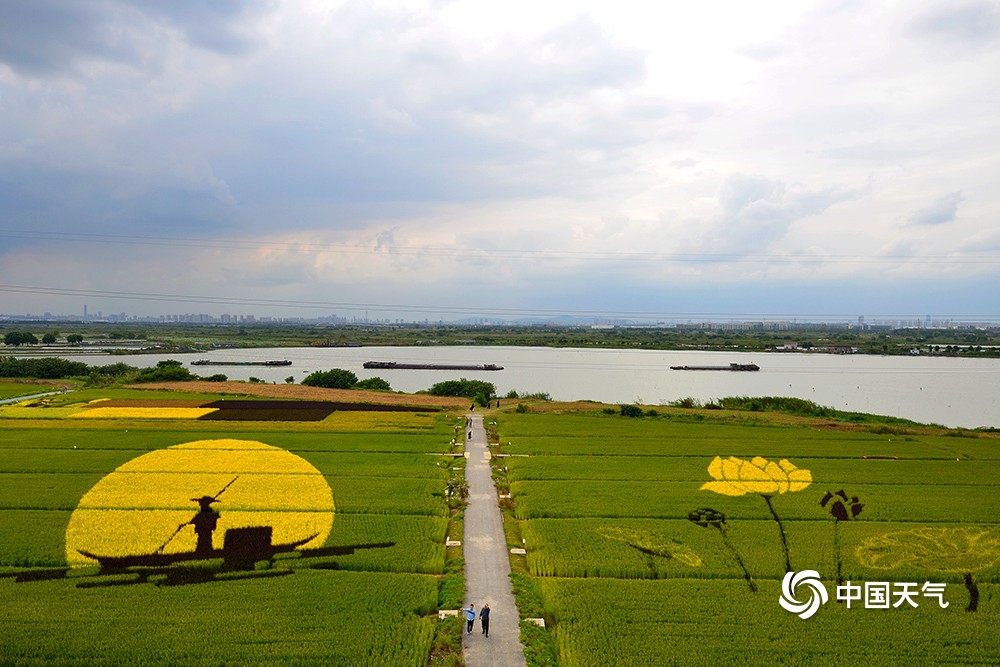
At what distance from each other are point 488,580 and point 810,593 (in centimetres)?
909

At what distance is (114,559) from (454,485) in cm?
1324

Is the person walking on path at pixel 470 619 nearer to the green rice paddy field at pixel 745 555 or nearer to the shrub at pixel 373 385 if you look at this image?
the green rice paddy field at pixel 745 555

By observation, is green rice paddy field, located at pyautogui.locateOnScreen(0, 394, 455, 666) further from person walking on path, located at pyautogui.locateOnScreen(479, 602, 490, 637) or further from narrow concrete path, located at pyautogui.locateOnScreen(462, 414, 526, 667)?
person walking on path, located at pyautogui.locateOnScreen(479, 602, 490, 637)

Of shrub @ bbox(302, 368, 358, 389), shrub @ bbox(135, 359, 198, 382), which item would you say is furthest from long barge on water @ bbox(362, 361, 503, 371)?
shrub @ bbox(135, 359, 198, 382)

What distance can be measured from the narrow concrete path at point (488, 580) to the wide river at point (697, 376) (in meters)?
39.6

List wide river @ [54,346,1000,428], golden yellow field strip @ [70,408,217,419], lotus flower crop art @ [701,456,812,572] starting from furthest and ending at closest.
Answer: wide river @ [54,346,1000,428] → golden yellow field strip @ [70,408,217,419] → lotus flower crop art @ [701,456,812,572]

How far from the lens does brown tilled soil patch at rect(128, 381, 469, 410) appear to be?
180 ft

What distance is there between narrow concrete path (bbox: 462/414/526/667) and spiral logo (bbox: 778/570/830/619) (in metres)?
7.44

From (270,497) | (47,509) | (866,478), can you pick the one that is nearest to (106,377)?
(47,509)

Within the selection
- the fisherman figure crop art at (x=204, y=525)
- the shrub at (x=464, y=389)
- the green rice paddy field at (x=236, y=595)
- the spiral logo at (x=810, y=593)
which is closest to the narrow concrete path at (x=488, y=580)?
the green rice paddy field at (x=236, y=595)

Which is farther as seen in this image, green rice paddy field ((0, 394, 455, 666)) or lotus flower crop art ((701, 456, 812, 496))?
lotus flower crop art ((701, 456, 812, 496))

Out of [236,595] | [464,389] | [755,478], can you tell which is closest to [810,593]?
[755,478]

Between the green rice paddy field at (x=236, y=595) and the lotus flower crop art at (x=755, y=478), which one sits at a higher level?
the lotus flower crop art at (x=755, y=478)

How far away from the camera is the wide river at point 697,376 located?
6353 centimetres
